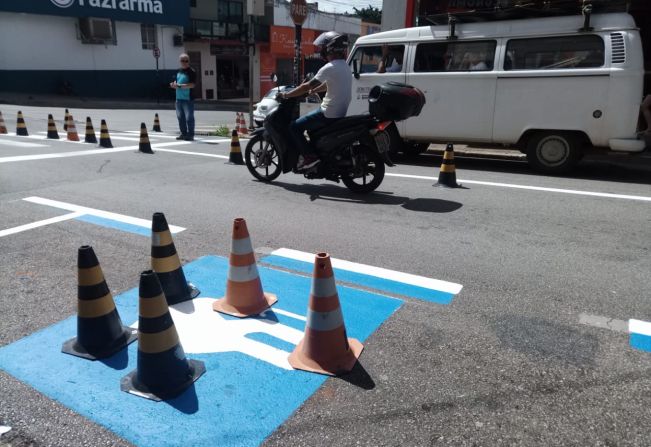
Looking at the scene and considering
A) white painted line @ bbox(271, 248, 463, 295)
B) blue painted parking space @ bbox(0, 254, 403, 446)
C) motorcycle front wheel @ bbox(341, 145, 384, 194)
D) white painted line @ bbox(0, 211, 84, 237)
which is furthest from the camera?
motorcycle front wheel @ bbox(341, 145, 384, 194)

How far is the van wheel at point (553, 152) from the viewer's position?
891cm

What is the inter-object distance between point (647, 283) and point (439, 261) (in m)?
1.68

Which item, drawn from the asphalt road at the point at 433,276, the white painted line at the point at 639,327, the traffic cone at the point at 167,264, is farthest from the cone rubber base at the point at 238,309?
the white painted line at the point at 639,327

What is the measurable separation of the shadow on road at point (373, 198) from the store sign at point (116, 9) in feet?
83.3

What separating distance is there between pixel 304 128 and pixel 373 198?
54.6 inches

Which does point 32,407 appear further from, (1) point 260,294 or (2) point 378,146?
(2) point 378,146

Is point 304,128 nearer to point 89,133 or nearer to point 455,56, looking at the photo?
point 455,56

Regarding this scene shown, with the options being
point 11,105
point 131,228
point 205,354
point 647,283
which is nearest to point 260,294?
point 205,354

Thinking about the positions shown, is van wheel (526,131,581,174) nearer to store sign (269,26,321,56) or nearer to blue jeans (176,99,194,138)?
blue jeans (176,99,194,138)

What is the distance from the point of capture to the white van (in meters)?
8.28

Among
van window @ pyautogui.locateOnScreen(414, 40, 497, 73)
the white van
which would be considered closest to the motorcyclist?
the white van

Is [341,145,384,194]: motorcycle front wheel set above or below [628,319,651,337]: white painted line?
above

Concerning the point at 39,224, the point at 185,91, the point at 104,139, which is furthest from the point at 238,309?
the point at 185,91

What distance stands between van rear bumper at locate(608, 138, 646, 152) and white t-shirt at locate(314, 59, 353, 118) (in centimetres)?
456
